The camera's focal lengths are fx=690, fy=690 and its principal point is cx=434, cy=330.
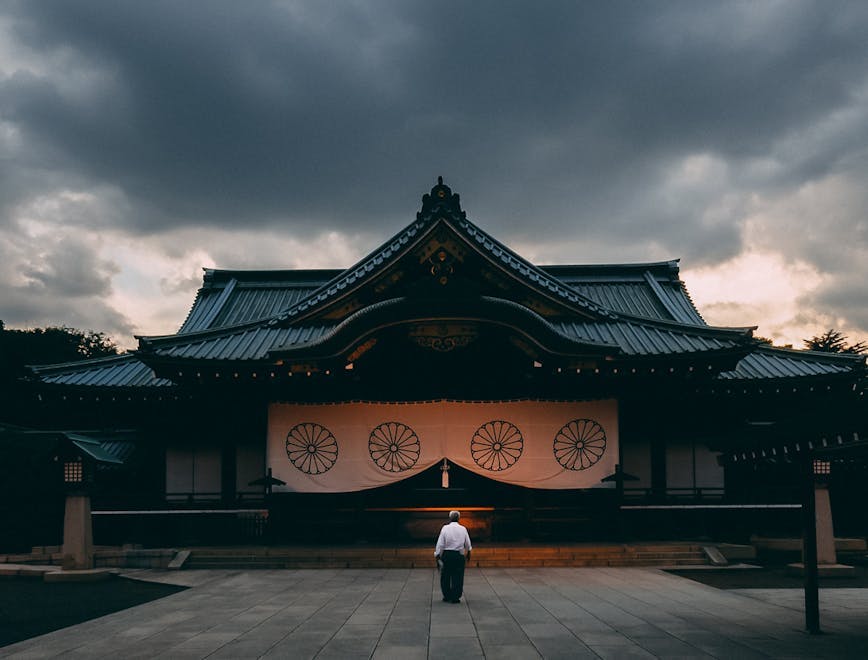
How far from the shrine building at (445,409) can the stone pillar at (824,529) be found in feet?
3.73

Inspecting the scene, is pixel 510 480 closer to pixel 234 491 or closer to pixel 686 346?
pixel 686 346

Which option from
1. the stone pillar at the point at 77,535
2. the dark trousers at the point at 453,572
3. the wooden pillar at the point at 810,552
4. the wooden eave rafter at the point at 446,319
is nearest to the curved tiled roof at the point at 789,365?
the wooden eave rafter at the point at 446,319

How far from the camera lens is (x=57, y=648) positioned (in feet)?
30.2

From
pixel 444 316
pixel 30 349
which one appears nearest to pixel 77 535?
pixel 444 316

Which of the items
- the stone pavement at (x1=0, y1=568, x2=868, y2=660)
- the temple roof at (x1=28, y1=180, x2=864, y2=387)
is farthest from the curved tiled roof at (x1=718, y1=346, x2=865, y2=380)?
the stone pavement at (x1=0, y1=568, x2=868, y2=660)

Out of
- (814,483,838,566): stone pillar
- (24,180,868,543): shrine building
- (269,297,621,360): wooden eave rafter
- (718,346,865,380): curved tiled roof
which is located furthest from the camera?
(718,346,865,380): curved tiled roof

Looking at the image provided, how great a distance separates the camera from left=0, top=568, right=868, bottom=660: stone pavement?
28.7 feet

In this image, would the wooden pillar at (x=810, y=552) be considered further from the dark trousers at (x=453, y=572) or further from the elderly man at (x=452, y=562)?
the dark trousers at (x=453, y=572)

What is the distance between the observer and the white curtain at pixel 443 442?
18.0 m

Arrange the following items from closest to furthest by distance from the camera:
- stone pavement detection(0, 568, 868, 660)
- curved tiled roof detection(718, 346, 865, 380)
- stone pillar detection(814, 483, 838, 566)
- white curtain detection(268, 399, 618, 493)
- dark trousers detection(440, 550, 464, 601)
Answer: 1. stone pavement detection(0, 568, 868, 660)
2. dark trousers detection(440, 550, 464, 601)
3. stone pillar detection(814, 483, 838, 566)
4. white curtain detection(268, 399, 618, 493)
5. curved tiled roof detection(718, 346, 865, 380)

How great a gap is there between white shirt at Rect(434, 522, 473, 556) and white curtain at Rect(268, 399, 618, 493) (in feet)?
18.6

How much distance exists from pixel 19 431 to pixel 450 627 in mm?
19510

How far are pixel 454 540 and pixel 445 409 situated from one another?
628 centimetres

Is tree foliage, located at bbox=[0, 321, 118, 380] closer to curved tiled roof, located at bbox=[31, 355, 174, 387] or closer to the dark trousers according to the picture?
curved tiled roof, located at bbox=[31, 355, 174, 387]
